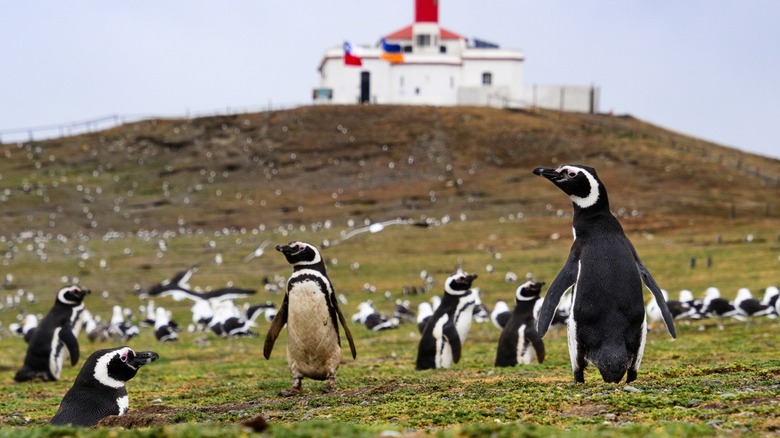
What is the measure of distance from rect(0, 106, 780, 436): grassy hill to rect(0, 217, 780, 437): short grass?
71 mm

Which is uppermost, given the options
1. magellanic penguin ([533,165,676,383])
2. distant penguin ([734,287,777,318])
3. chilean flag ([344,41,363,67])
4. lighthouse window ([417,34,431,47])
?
lighthouse window ([417,34,431,47])

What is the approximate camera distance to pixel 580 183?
12617mm

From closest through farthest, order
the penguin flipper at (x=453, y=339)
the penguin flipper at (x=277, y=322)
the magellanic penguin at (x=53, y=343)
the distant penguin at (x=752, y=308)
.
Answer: the penguin flipper at (x=277, y=322)
the penguin flipper at (x=453, y=339)
the magellanic penguin at (x=53, y=343)
the distant penguin at (x=752, y=308)

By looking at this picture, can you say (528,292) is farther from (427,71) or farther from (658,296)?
(427,71)

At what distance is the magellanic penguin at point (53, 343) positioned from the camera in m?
20.2

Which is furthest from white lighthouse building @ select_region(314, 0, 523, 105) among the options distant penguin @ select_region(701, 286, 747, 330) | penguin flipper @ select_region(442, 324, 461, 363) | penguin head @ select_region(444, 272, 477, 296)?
penguin flipper @ select_region(442, 324, 461, 363)

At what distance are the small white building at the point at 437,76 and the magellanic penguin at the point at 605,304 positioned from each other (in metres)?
82.9

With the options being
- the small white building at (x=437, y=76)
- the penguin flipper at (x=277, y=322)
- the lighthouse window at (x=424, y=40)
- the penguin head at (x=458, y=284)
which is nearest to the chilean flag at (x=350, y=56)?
the small white building at (x=437, y=76)

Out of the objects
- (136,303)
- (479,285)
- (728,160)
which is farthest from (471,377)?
(728,160)

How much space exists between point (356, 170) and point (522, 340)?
6339 cm

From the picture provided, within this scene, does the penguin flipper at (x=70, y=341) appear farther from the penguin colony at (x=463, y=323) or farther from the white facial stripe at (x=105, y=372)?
the white facial stripe at (x=105, y=372)

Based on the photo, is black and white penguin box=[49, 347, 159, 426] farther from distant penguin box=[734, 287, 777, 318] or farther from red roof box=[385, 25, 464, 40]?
red roof box=[385, 25, 464, 40]

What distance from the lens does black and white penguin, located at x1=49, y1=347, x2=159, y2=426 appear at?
1205 cm

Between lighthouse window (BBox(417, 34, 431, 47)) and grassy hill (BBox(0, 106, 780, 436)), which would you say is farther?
lighthouse window (BBox(417, 34, 431, 47))
